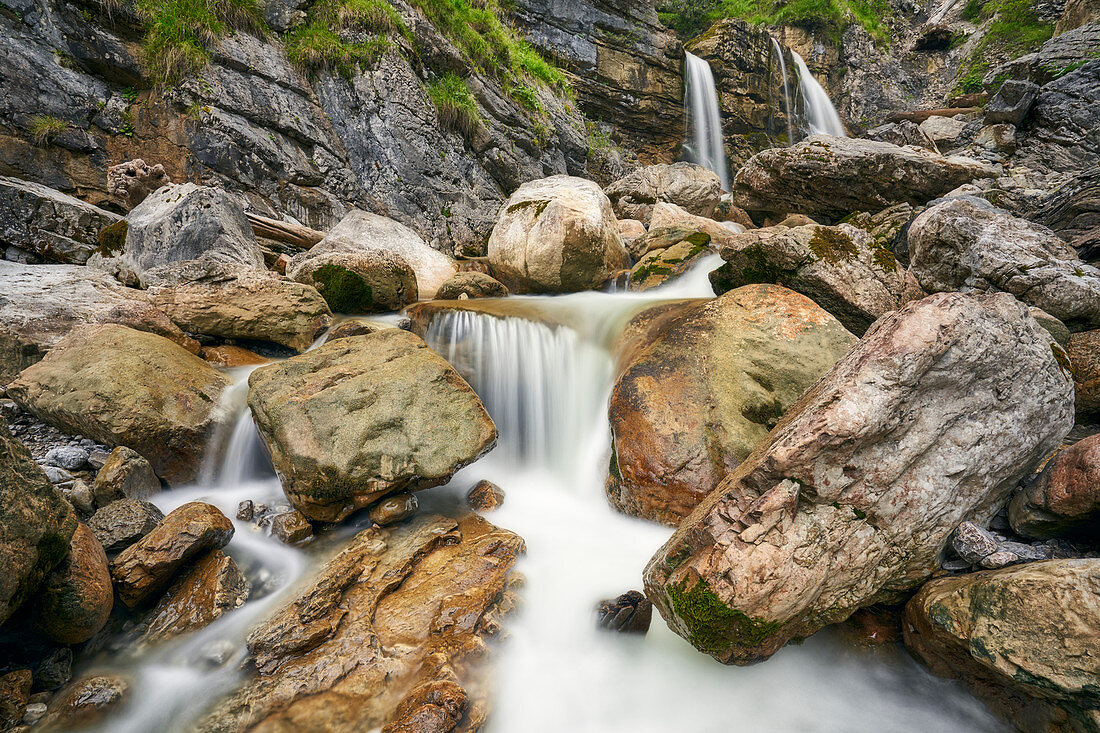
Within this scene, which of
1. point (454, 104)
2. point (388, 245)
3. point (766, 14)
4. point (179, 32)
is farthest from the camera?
point (766, 14)

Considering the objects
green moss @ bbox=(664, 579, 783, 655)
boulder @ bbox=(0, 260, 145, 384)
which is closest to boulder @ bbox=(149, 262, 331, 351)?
boulder @ bbox=(0, 260, 145, 384)

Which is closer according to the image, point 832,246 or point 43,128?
point 832,246

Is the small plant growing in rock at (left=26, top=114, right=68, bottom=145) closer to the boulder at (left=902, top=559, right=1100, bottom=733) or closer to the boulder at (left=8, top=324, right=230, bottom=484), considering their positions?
the boulder at (left=8, top=324, right=230, bottom=484)

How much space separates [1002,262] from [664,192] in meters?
9.37

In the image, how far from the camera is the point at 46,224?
6.62m

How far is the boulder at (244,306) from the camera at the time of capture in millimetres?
5863

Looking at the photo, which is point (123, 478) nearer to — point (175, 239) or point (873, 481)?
point (175, 239)

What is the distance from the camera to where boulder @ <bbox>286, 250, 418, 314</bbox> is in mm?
7109

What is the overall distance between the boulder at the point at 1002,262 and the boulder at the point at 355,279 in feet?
24.9

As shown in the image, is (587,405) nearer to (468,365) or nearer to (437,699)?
(468,365)

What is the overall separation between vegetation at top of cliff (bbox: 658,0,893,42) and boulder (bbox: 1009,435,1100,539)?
23.3m

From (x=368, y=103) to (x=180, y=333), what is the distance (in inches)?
349

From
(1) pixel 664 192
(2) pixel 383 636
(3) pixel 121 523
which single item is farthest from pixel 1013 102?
(3) pixel 121 523

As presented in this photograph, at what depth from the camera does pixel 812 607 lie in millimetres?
2652
